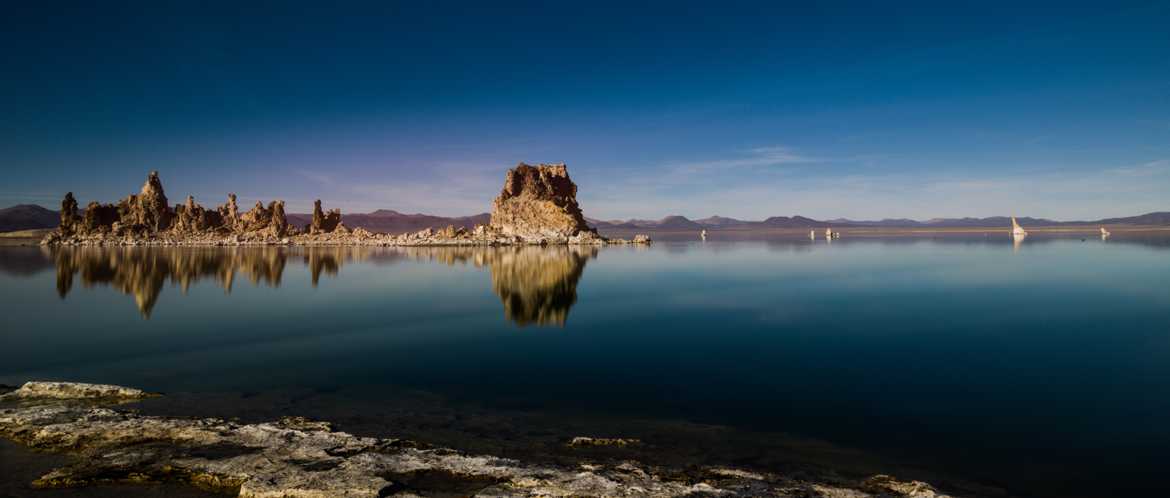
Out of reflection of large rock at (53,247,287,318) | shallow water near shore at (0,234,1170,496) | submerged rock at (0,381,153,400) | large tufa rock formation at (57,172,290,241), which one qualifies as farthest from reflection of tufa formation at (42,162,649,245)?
submerged rock at (0,381,153,400)

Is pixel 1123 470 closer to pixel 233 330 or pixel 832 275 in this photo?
pixel 233 330

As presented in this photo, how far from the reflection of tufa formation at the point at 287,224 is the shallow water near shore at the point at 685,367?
90.8 meters

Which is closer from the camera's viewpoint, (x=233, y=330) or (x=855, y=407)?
(x=855, y=407)

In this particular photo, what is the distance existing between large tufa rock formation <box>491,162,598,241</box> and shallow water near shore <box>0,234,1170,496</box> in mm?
92938

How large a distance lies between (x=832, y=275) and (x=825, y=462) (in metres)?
44.1

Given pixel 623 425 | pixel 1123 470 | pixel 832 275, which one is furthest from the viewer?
pixel 832 275

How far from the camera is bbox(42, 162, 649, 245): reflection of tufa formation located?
395 ft

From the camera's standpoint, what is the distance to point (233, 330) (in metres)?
23.0

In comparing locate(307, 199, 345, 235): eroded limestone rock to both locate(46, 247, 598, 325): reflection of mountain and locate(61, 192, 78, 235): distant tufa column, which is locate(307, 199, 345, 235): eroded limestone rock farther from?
locate(46, 247, 598, 325): reflection of mountain

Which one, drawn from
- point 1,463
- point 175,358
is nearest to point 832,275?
point 175,358

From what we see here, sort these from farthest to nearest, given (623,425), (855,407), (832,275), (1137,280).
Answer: (832,275) → (1137,280) → (855,407) → (623,425)

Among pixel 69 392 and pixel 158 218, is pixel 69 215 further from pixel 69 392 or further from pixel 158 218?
pixel 69 392

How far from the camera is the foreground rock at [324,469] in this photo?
782 centimetres

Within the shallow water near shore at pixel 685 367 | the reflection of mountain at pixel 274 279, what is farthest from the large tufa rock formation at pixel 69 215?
the shallow water near shore at pixel 685 367
